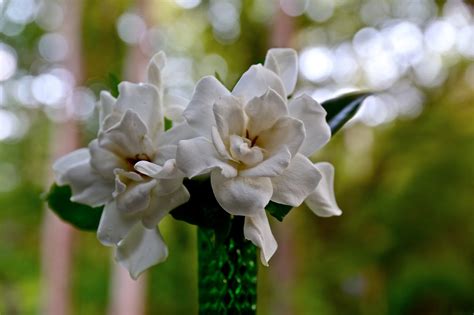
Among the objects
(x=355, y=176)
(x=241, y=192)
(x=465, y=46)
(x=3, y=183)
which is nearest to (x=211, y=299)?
(x=241, y=192)

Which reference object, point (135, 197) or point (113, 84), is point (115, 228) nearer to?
point (135, 197)

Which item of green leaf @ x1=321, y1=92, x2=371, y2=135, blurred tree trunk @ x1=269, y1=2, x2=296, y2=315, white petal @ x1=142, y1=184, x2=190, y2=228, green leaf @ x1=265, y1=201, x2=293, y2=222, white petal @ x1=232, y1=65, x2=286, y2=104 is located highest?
white petal @ x1=232, y1=65, x2=286, y2=104

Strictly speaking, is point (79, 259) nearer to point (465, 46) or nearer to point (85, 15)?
point (85, 15)

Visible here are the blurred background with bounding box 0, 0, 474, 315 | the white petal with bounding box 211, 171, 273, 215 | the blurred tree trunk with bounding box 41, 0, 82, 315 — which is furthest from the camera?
the blurred tree trunk with bounding box 41, 0, 82, 315

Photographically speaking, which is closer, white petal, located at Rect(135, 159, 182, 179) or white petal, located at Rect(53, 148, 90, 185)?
white petal, located at Rect(135, 159, 182, 179)

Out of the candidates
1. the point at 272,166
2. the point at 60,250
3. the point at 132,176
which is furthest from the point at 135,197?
the point at 60,250

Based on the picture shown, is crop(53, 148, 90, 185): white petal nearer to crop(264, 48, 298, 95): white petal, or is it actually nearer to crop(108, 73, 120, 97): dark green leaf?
crop(108, 73, 120, 97): dark green leaf

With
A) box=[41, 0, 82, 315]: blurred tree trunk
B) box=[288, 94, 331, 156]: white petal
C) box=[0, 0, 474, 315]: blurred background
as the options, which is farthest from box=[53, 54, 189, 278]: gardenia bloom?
box=[41, 0, 82, 315]: blurred tree trunk
